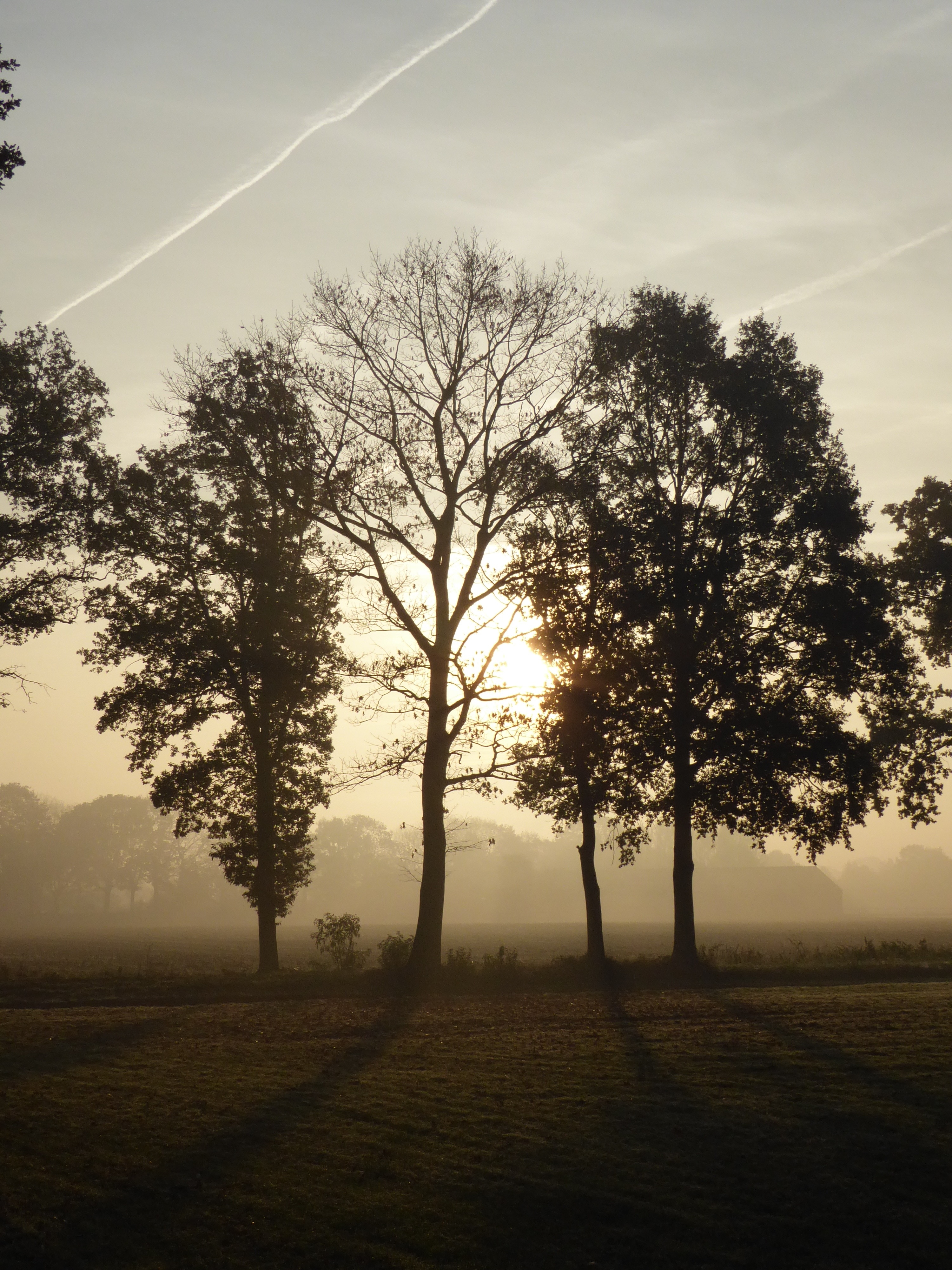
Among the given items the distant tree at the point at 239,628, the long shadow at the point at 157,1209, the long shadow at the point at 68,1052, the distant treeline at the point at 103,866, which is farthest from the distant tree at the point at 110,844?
the long shadow at the point at 157,1209

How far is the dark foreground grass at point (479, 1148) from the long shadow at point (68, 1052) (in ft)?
0.21

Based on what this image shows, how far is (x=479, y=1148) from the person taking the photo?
8820 millimetres

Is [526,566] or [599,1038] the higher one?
[526,566]

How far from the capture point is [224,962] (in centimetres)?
3734

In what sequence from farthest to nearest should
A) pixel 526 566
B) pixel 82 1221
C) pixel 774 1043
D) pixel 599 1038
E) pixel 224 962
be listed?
pixel 224 962 → pixel 526 566 → pixel 599 1038 → pixel 774 1043 → pixel 82 1221

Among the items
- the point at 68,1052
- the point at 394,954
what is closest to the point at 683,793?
the point at 394,954

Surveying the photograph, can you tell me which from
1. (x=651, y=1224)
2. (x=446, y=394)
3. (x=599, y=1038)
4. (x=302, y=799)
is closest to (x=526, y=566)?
(x=446, y=394)

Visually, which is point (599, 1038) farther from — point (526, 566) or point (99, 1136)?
point (526, 566)

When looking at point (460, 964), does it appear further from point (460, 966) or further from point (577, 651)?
point (577, 651)

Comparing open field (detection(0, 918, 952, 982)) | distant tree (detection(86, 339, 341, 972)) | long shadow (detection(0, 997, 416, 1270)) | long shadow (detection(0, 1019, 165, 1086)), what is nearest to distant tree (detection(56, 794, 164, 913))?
open field (detection(0, 918, 952, 982))

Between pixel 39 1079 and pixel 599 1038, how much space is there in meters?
7.44

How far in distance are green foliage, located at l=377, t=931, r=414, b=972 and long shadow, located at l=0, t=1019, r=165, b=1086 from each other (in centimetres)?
921

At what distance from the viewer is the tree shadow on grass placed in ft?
22.4

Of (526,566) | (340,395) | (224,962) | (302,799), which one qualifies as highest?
(340,395)
